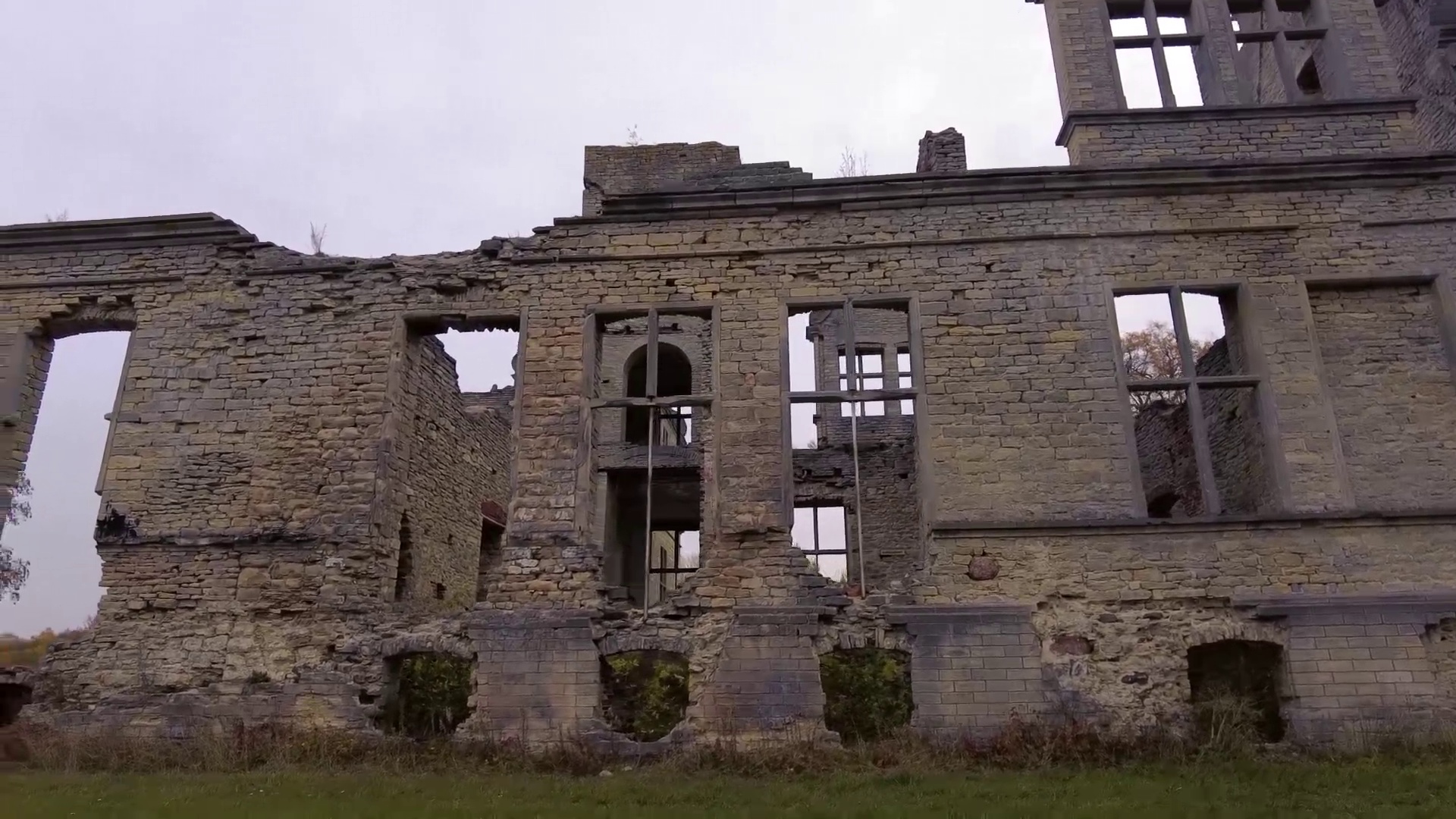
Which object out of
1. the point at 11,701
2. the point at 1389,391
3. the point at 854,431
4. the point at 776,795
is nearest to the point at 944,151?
the point at 854,431

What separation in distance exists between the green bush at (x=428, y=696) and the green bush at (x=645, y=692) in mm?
1437

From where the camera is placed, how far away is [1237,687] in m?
9.04

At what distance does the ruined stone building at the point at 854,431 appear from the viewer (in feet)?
28.8

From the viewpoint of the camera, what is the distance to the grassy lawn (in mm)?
6434

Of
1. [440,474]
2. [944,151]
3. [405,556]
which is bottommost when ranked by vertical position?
[405,556]

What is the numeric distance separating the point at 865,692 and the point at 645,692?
2242 millimetres

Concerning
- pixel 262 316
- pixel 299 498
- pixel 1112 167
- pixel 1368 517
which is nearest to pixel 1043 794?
pixel 1368 517

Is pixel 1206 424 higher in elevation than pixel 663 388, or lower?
lower

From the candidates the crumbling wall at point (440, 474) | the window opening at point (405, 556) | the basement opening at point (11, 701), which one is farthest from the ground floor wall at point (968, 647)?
the crumbling wall at point (440, 474)

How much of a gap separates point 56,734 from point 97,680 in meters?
0.60

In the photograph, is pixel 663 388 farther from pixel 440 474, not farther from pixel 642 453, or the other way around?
pixel 440 474

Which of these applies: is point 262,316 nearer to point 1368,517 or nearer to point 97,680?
point 97,680

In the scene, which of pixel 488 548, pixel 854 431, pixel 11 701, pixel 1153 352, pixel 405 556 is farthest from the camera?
pixel 1153 352

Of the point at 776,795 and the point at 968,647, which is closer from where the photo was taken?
the point at 776,795
